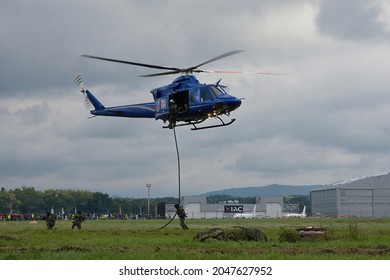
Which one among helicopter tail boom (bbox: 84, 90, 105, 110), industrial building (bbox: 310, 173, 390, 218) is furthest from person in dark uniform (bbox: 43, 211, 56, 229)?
industrial building (bbox: 310, 173, 390, 218)

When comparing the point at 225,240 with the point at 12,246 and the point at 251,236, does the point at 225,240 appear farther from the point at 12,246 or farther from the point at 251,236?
the point at 12,246

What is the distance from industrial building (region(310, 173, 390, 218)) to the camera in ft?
560

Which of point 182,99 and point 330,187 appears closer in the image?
point 182,99

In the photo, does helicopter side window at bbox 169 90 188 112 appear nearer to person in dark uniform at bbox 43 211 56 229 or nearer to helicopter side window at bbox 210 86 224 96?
helicopter side window at bbox 210 86 224 96

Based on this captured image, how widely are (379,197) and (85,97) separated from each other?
134m

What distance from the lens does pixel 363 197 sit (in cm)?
17300

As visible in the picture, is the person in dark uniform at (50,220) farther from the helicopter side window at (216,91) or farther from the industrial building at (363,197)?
the industrial building at (363,197)

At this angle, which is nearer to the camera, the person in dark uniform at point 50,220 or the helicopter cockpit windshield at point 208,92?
the helicopter cockpit windshield at point 208,92

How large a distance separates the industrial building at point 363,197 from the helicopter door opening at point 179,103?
13614 centimetres

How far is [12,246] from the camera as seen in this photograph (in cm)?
2850

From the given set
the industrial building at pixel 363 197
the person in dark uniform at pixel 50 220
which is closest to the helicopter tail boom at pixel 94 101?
the person in dark uniform at pixel 50 220

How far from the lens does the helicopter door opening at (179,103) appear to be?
129 ft

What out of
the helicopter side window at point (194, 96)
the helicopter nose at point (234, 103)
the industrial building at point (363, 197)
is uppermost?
the helicopter side window at point (194, 96)
